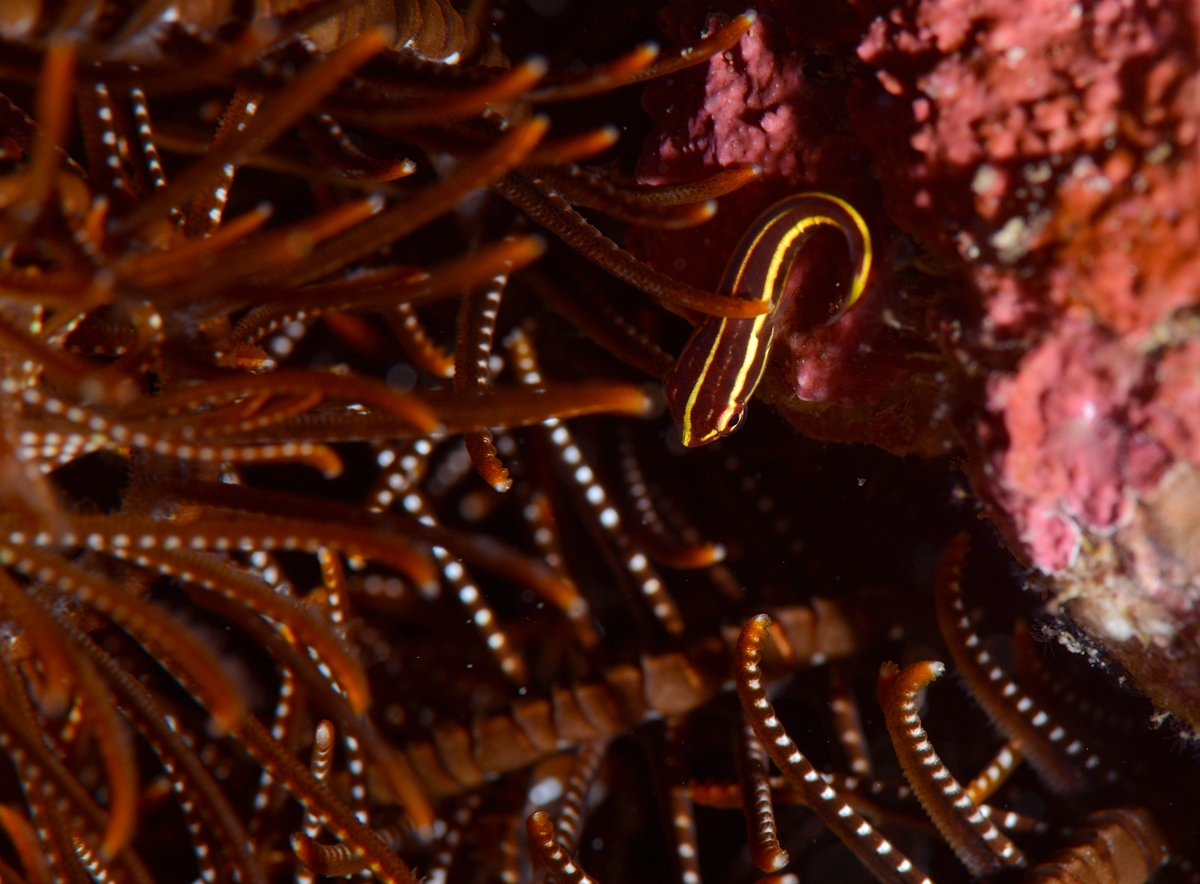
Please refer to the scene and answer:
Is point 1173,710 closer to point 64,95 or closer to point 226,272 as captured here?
point 226,272

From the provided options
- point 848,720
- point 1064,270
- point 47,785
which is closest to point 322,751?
point 47,785

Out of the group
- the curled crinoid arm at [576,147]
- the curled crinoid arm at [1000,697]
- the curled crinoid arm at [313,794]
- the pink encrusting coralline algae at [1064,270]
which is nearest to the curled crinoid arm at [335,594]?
the curled crinoid arm at [313,794]

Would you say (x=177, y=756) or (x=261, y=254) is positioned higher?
(x=261, y=254)

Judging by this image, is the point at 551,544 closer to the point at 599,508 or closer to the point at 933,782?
the point at 599,508

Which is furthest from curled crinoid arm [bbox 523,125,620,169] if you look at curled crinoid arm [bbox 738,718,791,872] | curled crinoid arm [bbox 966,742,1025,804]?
curled crinoid arm [bbox 966,742,1025,804]

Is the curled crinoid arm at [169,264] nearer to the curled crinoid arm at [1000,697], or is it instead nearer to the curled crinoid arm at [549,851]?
the curled crinoid arm at [549,851]

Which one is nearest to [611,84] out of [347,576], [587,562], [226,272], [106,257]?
[226,272]
